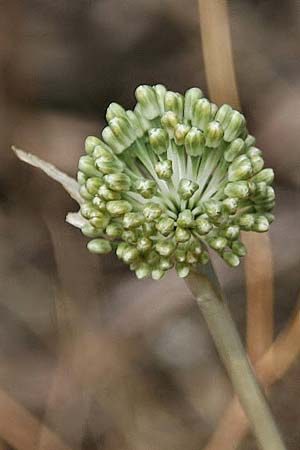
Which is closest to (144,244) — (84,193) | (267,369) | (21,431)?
(84,193)

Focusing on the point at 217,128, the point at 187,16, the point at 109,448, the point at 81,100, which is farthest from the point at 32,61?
the point at 217,128

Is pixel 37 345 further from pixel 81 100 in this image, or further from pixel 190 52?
pixel 190 52

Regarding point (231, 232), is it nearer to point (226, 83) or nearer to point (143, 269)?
point (143, 269)

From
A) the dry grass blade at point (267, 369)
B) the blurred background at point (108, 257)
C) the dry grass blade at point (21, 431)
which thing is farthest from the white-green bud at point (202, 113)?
the blurred background at point (108, 257)

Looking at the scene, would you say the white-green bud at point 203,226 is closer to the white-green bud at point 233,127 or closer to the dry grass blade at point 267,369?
the white-green bud at point 233,127

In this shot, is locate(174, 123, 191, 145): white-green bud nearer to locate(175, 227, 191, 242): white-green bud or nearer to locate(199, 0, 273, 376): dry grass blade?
locate(175, 227, 191, 242): white-green bud

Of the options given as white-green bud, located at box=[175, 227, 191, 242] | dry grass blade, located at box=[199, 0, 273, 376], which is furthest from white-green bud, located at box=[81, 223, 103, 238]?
dry grass blade, located at box=[199, 0, 273, 376]
